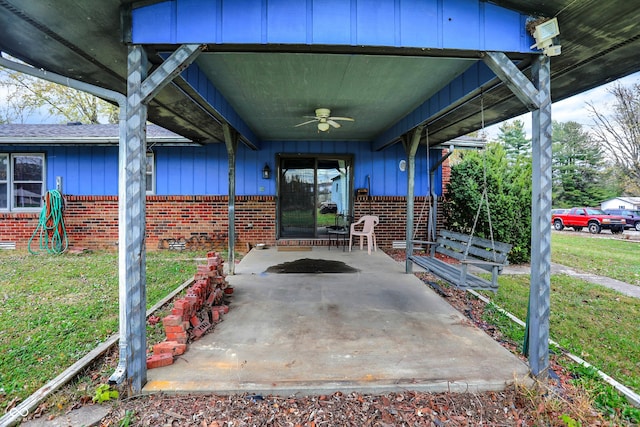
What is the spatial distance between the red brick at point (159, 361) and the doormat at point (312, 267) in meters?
2.82

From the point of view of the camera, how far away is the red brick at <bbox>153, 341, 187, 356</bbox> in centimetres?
248

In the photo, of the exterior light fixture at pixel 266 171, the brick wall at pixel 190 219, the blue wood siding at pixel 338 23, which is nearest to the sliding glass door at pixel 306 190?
the exterior light fixture at pixel 266 171

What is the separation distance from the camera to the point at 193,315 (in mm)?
2959

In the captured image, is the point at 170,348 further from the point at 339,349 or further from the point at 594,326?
the point at 594,326

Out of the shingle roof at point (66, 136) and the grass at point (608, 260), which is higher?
the shingle roof at point (66, 136)

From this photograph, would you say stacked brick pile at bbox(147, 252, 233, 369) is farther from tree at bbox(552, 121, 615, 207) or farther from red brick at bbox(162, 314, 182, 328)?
tree at bbox(552, 121, 615, 207)

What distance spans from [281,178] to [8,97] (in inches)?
628

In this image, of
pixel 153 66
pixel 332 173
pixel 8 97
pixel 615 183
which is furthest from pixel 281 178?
pixel 615 183

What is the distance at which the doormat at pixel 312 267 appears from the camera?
5.26 m

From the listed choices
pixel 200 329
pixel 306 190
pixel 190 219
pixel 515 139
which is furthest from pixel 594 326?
pixel 515 139

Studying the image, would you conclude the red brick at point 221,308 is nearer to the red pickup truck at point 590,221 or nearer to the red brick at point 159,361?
the red brick at point 159,361

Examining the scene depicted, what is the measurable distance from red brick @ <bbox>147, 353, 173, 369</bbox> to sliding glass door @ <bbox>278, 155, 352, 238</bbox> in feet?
18.1

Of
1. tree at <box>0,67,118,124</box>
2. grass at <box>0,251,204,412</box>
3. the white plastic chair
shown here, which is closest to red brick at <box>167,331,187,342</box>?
grass at <box>0,251,204,412</box>

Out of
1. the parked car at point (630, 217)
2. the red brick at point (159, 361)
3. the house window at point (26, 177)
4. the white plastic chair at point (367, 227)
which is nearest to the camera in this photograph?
the red brick at point (159, 361)
